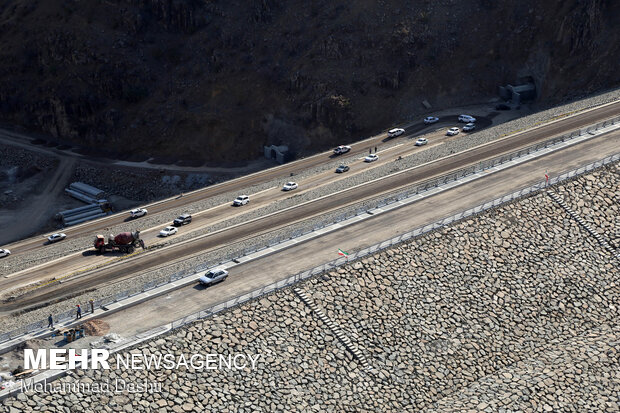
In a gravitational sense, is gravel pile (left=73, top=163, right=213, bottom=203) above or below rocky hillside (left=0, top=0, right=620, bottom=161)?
below

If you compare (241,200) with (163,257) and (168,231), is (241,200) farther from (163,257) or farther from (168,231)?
(163,257)

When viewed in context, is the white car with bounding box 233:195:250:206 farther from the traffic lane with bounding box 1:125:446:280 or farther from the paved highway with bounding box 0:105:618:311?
the paved highway with bounding box 0:105:618:311

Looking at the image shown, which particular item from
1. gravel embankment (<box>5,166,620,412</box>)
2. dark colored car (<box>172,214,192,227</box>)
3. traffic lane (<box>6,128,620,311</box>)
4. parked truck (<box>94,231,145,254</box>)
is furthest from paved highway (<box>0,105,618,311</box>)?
gravel embankment (<box>5,166,620,412</box>)

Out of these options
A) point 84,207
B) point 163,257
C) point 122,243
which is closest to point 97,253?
point 122,243

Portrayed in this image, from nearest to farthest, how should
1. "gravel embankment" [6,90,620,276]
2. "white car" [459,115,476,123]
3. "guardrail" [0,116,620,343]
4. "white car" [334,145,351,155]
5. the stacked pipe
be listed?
"guardrail" [0,116,620,343]
"gravel embankment" [6,90,620,276]
the stacked pipe
"white car" [334,145,351,155]
"white car" [459,115,476,123]

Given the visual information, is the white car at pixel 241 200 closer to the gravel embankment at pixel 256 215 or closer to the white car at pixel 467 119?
the gravel embankment at pixel 256 215

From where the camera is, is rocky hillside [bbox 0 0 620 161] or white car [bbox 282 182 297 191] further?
rocky hillside [bbox 0 0 620 161]

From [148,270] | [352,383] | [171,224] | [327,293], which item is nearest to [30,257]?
[171,224]
